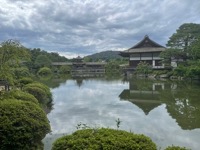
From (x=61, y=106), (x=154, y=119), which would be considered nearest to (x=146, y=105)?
(x=154, y=119)

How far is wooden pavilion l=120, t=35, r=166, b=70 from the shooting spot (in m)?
47.1

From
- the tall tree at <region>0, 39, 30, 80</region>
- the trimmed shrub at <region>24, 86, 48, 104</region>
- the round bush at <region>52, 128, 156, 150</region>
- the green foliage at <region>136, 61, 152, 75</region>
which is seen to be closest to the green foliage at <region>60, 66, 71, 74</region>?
the green foliage at <region>136, 61, 152, 75</region>

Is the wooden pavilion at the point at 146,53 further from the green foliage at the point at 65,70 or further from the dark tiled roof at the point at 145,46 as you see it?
the green foliage at the point at 65,70

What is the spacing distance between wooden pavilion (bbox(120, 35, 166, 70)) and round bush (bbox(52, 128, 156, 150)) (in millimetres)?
43179

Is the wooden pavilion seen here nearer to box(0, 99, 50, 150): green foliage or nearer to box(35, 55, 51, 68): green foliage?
box(35, 55, 51, 68): green foliage

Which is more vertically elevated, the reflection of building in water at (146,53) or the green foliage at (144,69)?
the reflection of building in water at (146,53)

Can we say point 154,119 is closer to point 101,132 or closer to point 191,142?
point 191,142

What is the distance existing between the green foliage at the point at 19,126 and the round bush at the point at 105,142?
1583 mm

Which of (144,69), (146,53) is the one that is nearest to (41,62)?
(146,53)

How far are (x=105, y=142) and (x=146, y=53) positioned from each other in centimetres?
4568

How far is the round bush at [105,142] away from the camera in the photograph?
397 cm

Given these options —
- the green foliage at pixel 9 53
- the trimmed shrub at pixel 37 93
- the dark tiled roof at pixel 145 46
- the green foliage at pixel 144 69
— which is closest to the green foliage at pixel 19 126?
the green foliage at pixel 9 53

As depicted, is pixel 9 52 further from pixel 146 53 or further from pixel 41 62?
pixel 41 62

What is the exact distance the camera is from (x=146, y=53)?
4834 cm
